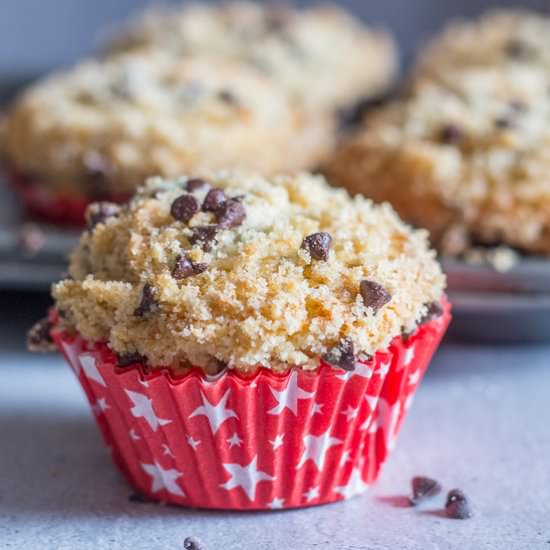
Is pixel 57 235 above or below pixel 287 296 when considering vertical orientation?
above

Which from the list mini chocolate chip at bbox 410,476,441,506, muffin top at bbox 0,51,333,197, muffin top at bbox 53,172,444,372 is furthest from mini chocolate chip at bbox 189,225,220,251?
muffin top at bbox 0,51,333,197

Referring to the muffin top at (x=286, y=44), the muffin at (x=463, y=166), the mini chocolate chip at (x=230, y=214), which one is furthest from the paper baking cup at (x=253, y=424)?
the muffin top at (x=286, y=44)

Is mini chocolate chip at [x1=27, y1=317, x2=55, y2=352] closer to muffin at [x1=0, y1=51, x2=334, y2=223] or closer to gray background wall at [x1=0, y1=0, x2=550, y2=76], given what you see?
muffin at [x1=0, y1=51, x2=334, y2=223]

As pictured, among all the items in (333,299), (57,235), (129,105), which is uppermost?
(129,105)

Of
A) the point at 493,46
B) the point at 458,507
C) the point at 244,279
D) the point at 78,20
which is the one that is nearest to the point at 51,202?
the point at 244,279

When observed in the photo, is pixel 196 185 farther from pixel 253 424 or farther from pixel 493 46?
pixel 493 46

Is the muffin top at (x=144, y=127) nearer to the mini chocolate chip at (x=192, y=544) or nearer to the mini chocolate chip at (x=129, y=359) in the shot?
the mini chocolate chip at (x=129, y=359)

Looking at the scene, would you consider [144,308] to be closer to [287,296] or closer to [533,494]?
[287,296]

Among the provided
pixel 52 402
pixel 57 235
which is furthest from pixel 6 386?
pixel 57 235
